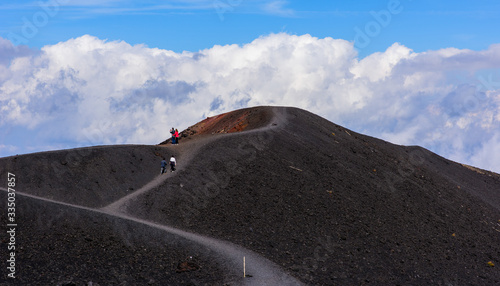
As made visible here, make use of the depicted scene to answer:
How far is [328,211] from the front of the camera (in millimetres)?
37062

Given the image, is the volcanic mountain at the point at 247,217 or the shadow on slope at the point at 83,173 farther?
the shadow on slope at the point at 83,173

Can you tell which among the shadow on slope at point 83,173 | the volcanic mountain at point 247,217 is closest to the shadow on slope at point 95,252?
the volcanic mountain at point 247,217

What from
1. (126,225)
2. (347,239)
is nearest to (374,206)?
(347,239)

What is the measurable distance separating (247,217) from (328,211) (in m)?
6.35

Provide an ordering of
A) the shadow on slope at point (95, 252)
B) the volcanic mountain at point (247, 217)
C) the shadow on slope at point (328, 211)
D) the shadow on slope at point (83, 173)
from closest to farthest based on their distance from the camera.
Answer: the shadow on slope at point (95, 252), the volcanic mountain at point (247, 217), the shadow on slope at point (328, 211), the shadow on slope at point (83, 173)

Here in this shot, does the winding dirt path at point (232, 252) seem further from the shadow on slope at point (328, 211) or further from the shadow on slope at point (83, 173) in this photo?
the shadow on slope at point (83, 173)

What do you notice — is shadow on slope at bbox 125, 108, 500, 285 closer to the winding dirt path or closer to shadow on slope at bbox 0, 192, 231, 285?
the winding dirt path

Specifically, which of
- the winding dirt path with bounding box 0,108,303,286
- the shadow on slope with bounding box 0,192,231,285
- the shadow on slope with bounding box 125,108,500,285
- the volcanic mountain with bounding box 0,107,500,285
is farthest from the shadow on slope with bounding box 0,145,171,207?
the shadow on slope with bounding box 0,192,231,285

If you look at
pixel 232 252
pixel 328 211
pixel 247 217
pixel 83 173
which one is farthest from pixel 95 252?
pixel 328 211

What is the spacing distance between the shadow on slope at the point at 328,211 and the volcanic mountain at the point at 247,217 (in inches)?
4.9

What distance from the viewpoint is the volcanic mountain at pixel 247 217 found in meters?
26.4

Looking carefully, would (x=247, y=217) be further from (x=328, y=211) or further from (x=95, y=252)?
(x=95, y=252)

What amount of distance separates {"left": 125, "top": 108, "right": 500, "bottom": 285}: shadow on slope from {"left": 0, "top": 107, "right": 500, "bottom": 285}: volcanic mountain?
0.41 feet

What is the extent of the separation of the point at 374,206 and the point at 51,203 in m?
23.2
